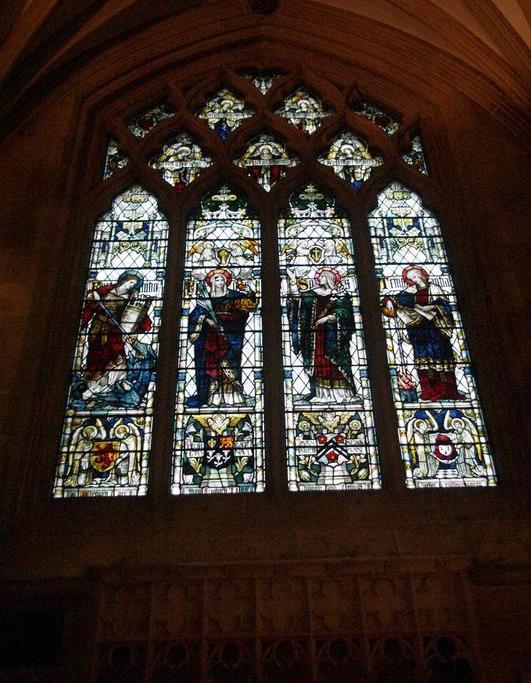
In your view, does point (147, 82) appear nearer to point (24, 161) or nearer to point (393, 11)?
point (24, 161)

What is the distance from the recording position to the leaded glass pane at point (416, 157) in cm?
811

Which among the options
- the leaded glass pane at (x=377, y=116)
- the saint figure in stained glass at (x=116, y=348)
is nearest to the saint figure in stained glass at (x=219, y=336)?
the saint figure in stained glass at (x=116, y=348)

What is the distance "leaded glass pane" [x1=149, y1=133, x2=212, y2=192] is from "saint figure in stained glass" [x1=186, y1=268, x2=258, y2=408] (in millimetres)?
1351

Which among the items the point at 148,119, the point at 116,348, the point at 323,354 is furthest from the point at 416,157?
the point at 116,348

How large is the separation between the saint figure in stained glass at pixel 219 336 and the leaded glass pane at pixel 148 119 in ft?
7.55

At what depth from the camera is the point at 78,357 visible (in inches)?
261

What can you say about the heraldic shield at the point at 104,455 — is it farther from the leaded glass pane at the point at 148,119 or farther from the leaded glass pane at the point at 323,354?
the leaded glass pane at the point at 148,119

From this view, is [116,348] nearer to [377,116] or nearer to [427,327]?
[427,327]

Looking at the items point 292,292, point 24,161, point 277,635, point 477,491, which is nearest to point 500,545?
point 477,491

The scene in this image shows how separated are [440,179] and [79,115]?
378 cm

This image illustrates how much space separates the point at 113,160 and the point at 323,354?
3.33 metres

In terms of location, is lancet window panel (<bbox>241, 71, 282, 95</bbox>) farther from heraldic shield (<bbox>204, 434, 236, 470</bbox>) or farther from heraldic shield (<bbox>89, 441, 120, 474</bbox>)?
heraldic shield (<bbox>89, 441, 120, 474</bbox>)

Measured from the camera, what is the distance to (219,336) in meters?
6.72

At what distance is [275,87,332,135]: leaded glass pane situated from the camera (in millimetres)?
8555
